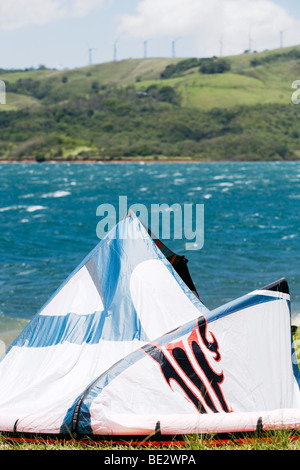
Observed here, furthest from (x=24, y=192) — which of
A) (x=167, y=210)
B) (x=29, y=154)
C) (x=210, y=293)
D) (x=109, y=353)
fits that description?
(x=29, y=154)

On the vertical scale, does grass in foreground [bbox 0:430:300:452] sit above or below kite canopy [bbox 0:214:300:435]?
below

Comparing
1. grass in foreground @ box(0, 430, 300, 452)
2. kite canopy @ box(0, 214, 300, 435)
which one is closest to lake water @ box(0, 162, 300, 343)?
kite canopy @ box(0, 214, 300, 435)

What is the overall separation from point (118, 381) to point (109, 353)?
76cm

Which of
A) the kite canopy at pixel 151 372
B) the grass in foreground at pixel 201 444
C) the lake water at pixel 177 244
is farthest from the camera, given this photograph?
the lake water at pixel 177 244

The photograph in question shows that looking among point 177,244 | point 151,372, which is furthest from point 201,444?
point 177,244

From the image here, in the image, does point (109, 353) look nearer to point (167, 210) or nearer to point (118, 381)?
point (118, 381)

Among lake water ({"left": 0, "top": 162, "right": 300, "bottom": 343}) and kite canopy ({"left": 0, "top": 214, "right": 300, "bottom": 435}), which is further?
lake water ({"left": 0, "top": 162, "right": 300, "bottom": 343})

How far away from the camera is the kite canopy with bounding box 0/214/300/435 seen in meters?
5.38

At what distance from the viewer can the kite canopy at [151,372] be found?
538 cm

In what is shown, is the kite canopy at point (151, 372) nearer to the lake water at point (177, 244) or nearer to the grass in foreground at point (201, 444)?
the grass in foreground at point (201, 444)

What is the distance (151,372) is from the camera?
18.7 feet

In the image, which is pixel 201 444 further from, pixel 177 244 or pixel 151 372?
pixel 177 244

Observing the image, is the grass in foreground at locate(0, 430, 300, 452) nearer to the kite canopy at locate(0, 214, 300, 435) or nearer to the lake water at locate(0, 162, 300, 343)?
the kite canopy at locate(0, 214, 300, 435)

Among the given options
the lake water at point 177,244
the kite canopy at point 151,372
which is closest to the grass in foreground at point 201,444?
the kite canopy at point 151,372
